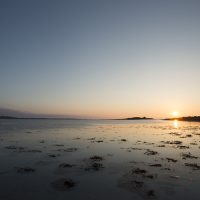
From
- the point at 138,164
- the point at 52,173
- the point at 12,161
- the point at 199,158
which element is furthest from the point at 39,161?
the point at 199,158

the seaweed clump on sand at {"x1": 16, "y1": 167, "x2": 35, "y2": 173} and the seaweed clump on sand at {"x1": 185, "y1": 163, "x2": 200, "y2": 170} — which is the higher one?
the seaweed clump on sand at {"x1": 185, "y1": 163, "x2": 200, "y2": 170}

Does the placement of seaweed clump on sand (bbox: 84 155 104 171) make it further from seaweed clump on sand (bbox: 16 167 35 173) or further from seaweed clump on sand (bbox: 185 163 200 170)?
seaweed clump on sand (bbox: 185 163 200 170)

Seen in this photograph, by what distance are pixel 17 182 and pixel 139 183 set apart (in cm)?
619

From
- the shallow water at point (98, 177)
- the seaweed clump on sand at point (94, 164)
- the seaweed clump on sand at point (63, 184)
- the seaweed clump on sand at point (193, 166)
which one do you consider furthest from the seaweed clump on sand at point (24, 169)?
the seaweed clump on sand at point (193, 166)

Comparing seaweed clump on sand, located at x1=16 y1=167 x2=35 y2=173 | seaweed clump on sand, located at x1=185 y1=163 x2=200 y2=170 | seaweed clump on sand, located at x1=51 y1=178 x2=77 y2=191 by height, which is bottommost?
seaweed clump on sand, located at x1=51 y1=178 x2=77 y2=191

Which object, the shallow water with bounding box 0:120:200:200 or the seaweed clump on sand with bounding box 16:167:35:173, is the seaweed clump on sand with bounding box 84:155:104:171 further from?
the seaweed clump on sand with bounding box 16:167:35:173

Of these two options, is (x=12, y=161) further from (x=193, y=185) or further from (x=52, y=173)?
(x=193, y=185)

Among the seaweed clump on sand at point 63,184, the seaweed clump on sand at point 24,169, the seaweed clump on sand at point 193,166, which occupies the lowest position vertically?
the seaweed clump on sand at point 63,184

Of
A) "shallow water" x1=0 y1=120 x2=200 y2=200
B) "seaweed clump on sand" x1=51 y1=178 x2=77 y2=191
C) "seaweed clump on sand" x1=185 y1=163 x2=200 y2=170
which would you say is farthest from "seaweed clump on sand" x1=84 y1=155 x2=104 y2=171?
"seaweed clump on sand" x1=185 y1=163 x2=200 y2=170

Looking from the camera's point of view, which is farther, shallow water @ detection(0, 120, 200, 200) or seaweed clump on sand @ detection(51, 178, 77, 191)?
seaweed clump on sand @ detection(51, 178, 77, 191)

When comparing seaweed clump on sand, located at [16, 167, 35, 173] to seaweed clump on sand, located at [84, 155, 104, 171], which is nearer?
seaweed clump on sand, located at [16, 167, 35, 173]

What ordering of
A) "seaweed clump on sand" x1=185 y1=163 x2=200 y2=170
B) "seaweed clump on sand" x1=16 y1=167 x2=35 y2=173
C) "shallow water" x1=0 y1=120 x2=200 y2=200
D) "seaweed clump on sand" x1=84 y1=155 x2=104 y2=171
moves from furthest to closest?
"seaweed clump on sand" x1=185 y1=163 x2=200 y2=170 → "seaweed clump on sand" x1=84 y1=155 x2=104 y2=171 → "seaweed clump on sand" x1=16 y1=167 x2=35 y2=173 → "shallow water" x1=0 y1=120 x2=200 y2=200

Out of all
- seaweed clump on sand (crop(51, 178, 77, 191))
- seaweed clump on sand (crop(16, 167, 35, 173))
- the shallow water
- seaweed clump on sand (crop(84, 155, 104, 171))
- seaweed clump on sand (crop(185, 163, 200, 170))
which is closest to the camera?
the shallow water

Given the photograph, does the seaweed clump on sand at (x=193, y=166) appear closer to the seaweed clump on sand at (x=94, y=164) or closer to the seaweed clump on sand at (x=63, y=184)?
the seaweed clump on sand at (x=94, y=164)
